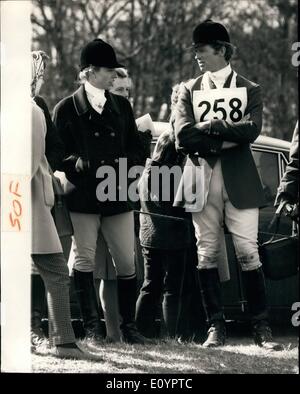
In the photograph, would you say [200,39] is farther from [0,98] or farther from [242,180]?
[0,98]

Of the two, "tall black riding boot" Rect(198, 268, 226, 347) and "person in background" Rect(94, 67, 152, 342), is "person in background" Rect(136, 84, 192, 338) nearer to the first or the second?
"person in background" Rect(94, 67, 152, 342)

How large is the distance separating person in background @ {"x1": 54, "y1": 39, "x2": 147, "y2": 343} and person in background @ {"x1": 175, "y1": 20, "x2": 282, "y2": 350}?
1.38 ft

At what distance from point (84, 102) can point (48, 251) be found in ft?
3.29

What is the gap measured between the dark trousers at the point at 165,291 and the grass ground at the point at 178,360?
0.28 metres

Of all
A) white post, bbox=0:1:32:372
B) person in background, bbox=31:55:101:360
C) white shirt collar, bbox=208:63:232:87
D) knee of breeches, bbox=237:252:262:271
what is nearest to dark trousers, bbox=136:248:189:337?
knee of breeches, bbox=237:252:262:271

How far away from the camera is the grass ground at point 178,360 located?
5.22 metres

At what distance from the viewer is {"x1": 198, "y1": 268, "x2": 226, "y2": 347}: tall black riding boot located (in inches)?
234

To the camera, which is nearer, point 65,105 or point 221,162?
point 221,162

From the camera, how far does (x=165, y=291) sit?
6.40 m

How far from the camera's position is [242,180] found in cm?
592

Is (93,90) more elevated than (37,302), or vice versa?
(93,90)

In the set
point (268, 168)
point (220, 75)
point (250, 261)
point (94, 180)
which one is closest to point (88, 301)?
point (94, 180)

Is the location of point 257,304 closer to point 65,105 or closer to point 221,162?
point 221,162
